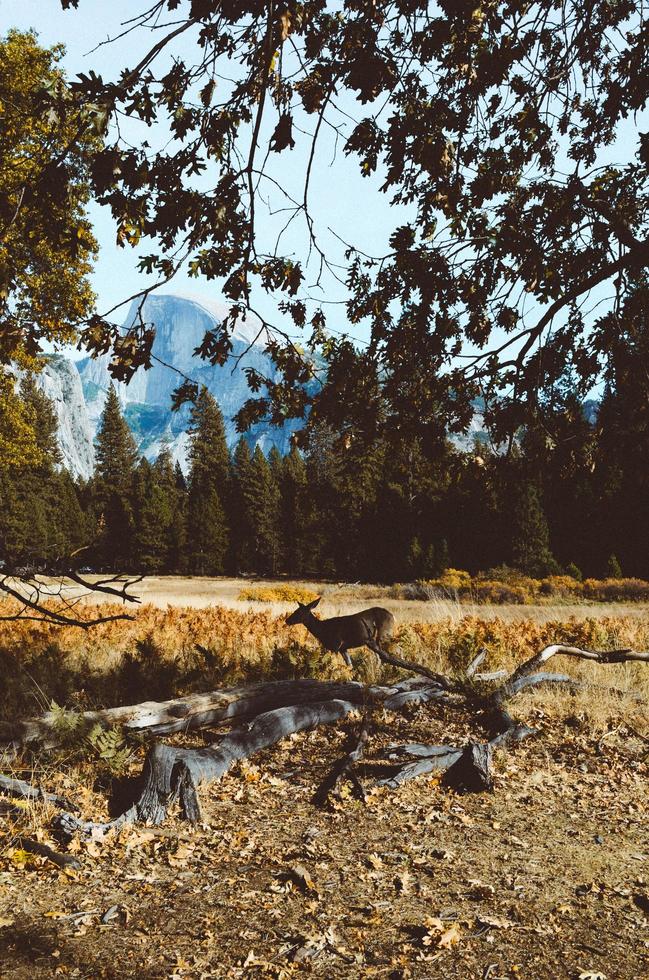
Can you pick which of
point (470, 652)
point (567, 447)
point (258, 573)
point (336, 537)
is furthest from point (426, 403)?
point (258, 573)

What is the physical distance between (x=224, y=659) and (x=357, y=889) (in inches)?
216

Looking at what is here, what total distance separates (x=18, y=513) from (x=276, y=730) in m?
42.9

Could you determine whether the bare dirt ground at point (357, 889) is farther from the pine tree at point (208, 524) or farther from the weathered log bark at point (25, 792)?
the pine tree at point (208, 524)

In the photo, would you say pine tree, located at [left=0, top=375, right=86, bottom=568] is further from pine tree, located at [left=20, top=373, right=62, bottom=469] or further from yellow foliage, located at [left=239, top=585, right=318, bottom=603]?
yellow foliage, located at [left=239, top=585, right=318, bottom=603]

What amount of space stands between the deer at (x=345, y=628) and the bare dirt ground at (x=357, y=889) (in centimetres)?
282

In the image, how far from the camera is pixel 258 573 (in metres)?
47.6

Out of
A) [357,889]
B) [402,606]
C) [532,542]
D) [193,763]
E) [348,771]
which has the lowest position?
[357,889]

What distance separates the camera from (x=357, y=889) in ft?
12.9

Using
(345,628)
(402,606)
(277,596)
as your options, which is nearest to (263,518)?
(277,596)

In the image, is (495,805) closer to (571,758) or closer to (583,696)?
(571,758)

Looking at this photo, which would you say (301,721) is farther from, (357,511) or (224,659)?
(357,511)

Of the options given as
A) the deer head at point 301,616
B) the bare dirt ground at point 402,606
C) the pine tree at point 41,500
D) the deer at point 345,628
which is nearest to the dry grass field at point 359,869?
the deer at point 345,628

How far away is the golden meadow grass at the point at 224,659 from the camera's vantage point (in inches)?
297

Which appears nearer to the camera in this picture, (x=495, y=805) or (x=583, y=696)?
(x=495, y=805)
